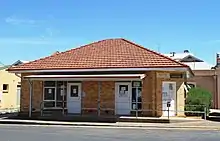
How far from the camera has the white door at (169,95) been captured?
91.7 ft

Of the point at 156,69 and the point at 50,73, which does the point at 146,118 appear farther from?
the point at 50,73

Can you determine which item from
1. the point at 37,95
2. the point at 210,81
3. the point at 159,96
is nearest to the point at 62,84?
the point at 37,95

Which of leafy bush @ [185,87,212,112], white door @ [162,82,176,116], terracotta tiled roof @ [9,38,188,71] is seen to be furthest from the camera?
leafy bush @ [185,87,212,112]

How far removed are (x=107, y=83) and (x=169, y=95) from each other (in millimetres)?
4170

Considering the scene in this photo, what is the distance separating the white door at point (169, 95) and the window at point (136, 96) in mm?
1536

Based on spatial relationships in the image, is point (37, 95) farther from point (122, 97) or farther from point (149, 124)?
point (149, 124)

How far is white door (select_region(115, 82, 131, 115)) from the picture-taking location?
92.8 feet

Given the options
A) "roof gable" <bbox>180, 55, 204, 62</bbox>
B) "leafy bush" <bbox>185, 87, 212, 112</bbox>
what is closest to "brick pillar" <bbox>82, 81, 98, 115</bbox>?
"leafy bush" <bbox>185, 87, 212, 112</bbox>

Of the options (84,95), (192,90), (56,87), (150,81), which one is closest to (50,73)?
(56,87)

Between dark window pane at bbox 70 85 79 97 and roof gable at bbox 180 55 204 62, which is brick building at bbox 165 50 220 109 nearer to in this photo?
roof gable at bbox 180 55 204 62

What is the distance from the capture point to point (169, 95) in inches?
1112

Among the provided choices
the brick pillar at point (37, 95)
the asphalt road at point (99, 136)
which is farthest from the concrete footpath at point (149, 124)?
the brick pillar at point (37, 95)

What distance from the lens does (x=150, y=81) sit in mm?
27719

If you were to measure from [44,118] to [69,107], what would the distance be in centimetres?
246
